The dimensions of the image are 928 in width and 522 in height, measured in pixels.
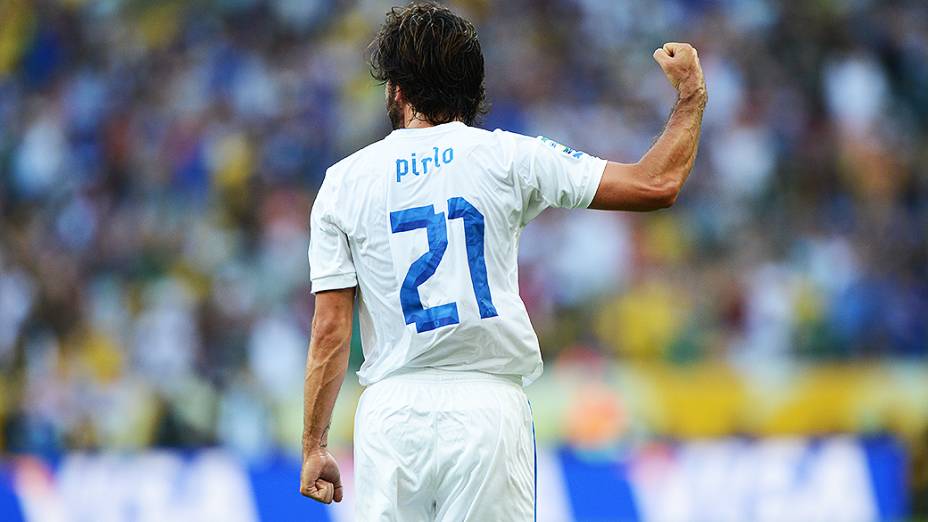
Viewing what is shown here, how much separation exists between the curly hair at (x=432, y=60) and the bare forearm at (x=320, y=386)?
0.67 metres

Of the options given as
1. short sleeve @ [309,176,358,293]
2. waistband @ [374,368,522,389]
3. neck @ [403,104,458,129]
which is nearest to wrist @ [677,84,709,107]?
neck @ [403,104,458,129]

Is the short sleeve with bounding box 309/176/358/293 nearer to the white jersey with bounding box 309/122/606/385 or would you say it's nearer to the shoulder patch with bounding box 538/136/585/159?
the white jersey with bounding box 309/122/606/385

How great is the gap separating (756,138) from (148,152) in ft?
18.2

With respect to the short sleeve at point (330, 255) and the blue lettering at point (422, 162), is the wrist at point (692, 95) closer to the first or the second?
the blue lettering at point (422, 162)

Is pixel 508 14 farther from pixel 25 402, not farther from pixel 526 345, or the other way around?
pixel 526 345

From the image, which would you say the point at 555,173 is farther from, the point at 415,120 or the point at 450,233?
the point at 415,120

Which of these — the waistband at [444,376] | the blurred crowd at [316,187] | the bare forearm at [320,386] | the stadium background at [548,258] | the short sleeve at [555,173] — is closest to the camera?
the short sleeve at [555,173]

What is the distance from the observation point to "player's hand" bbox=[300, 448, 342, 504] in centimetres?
392

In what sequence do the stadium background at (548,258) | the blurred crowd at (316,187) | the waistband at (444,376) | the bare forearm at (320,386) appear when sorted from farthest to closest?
the blurred crowd at (316,187) → the stadium background at (548,258) → the bare forearm at (320,386) → the waistband at (444,376)

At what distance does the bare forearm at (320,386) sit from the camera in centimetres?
392

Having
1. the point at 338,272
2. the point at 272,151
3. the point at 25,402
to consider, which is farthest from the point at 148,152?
the point at 338,272

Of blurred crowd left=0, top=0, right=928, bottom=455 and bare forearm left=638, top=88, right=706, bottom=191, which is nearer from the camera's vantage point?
bare forearm left=638, top=88, right=706, bottom=191

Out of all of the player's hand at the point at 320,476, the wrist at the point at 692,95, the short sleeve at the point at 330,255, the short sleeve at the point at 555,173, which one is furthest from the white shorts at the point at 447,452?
the wrist at the point at 692,95

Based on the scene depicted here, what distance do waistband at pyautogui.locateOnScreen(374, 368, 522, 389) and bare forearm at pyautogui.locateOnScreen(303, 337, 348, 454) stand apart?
17 centimetres
